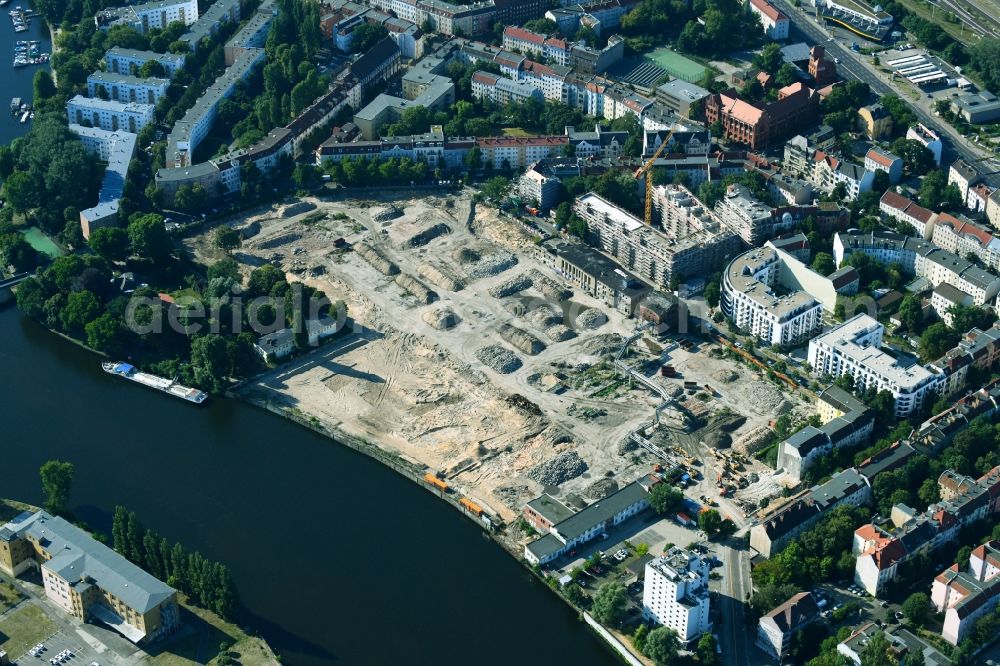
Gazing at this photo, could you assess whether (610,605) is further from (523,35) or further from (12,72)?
(12,72)

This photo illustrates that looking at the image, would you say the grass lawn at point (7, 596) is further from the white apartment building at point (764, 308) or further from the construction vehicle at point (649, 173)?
the construction vehicle at point (649, 173)

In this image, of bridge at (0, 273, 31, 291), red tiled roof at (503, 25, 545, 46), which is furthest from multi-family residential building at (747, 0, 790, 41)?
bridge at (0, 273, 31, 291)

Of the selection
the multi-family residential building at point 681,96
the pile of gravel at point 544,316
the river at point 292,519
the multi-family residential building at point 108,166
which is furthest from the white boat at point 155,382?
the multi-family residential building at point 681,96

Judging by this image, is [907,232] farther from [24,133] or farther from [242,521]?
[24,133]

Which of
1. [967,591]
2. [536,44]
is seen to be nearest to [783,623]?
[967,591]

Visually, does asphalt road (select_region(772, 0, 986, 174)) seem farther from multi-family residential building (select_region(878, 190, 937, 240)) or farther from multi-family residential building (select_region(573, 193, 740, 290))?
multi-family residential building (select_region(573, 193, 740, 290))

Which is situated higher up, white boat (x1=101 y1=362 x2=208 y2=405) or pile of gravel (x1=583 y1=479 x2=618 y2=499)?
white boat (x1=101 y1=362 x2=208 y2=405)
